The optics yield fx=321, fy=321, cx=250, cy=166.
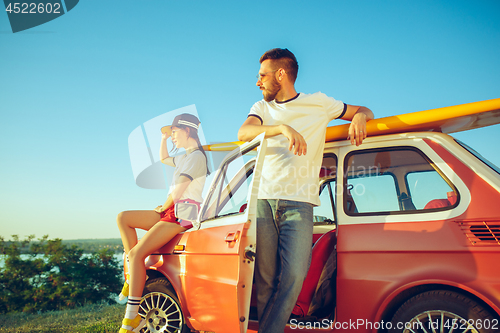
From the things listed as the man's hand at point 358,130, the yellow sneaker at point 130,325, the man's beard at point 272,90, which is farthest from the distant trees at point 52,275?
the man's hand at point 358,130

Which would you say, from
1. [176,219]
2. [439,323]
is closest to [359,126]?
Result: [439,323]

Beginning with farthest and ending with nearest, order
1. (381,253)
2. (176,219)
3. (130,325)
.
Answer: (176,219) → (130,325) → (381,253)

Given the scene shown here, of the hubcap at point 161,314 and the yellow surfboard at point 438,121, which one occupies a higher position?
the yellow surfboard at point 438,121

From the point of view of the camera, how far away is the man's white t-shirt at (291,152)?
2.52 metres

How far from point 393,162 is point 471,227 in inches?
38.2

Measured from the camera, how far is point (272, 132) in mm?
2525

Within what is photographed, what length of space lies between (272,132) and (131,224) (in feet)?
6.52

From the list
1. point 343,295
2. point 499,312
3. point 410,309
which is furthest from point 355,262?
point 499,312

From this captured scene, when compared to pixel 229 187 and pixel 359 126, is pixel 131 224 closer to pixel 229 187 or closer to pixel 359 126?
pixel 229 187

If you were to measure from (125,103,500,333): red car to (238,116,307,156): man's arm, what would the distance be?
9 centimetres

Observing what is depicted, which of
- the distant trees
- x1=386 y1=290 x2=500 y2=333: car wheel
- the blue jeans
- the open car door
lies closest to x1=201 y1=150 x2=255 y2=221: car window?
the open car door

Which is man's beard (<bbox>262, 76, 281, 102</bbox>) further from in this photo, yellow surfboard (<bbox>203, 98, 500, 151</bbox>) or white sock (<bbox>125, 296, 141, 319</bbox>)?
white sock (<bbox>125, 296, 141, 319</bbox>)

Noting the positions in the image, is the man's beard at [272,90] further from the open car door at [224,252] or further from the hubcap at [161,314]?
the hubcap at [161,314]

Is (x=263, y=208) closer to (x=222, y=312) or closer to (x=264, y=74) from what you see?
(x=222, y=312)
